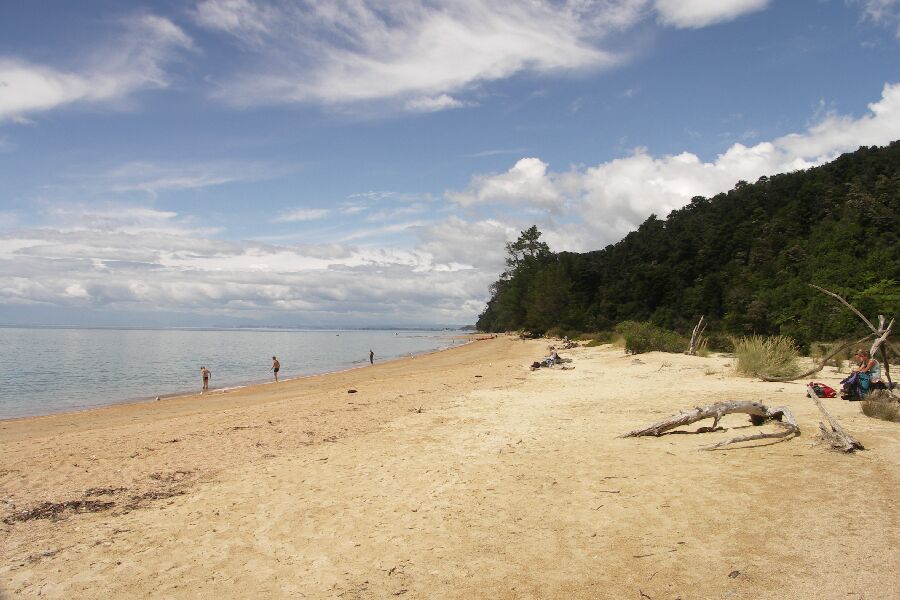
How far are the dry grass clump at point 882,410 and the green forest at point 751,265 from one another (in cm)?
1574

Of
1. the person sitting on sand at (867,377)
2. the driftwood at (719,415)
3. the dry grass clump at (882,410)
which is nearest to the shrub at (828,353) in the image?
the person sitting on sand at (867,377)

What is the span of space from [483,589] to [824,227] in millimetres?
45650

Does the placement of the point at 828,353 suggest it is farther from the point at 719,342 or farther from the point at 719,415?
the point at 719,342

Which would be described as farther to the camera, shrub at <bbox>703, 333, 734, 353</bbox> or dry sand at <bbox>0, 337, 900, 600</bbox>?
shrub at <bbox>703, 333, 734, 353</bbox>

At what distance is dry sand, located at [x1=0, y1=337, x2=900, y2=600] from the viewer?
446 centimetres

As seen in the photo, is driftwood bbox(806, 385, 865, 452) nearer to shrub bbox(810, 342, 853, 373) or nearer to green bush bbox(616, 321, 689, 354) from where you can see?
shrub bbox(810, 342, 853, 373)

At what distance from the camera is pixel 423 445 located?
9.29 metres

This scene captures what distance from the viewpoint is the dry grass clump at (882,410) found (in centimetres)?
874

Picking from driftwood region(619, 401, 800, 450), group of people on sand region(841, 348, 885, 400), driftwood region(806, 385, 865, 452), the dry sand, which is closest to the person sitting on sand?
group of people on sand region(841, 348, 885, 400)

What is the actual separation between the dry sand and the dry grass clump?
0.35 meters

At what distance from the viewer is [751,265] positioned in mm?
46000

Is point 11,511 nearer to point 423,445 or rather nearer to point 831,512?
point 423,445

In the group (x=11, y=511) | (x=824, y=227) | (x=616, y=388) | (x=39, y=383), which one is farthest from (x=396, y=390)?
(x=824, y=227)

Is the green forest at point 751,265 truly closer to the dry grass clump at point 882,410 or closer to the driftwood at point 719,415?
the dry grass clump at point 882,410
